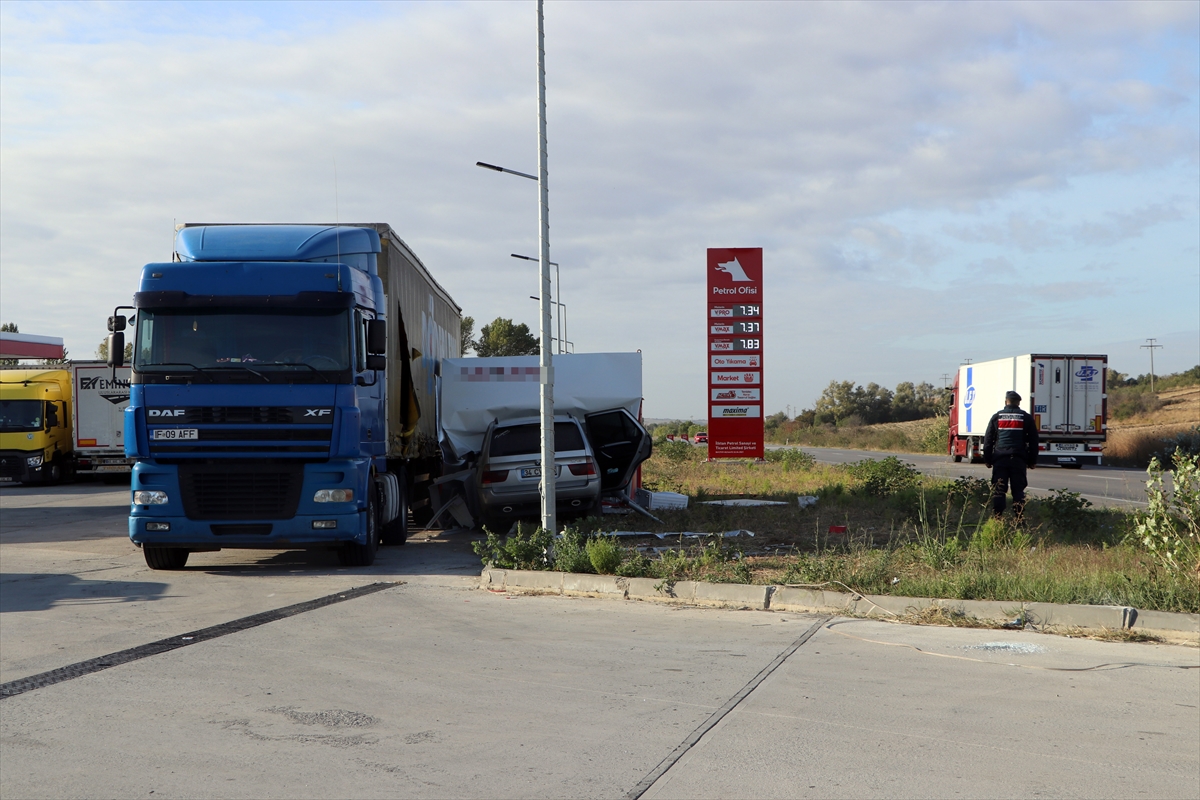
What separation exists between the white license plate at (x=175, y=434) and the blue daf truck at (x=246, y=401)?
0.04 ft

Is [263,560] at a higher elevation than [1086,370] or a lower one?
lower

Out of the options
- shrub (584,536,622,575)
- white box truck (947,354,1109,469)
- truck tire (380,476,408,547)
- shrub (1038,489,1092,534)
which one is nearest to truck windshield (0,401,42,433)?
truck tire (380,476,408,547)

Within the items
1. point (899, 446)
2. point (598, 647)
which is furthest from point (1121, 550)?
point (899, 446)

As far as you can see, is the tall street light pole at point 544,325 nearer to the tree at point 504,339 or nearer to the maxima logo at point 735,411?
the maxima logo at point 735,411

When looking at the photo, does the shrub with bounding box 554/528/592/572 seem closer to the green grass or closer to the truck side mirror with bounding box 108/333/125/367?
the green grass

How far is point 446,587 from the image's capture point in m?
11.3

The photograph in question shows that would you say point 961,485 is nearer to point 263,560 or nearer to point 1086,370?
point 263,560

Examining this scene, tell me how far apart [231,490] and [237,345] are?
1685 mm

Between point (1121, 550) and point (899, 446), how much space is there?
5574 centimetres

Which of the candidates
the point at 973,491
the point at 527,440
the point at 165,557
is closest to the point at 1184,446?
the point at 973,491

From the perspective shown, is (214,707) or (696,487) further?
(696,487)

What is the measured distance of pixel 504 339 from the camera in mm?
81938

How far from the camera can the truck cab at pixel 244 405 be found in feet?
39.0

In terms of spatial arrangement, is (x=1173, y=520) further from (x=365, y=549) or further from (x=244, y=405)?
(x=244, y=405)
